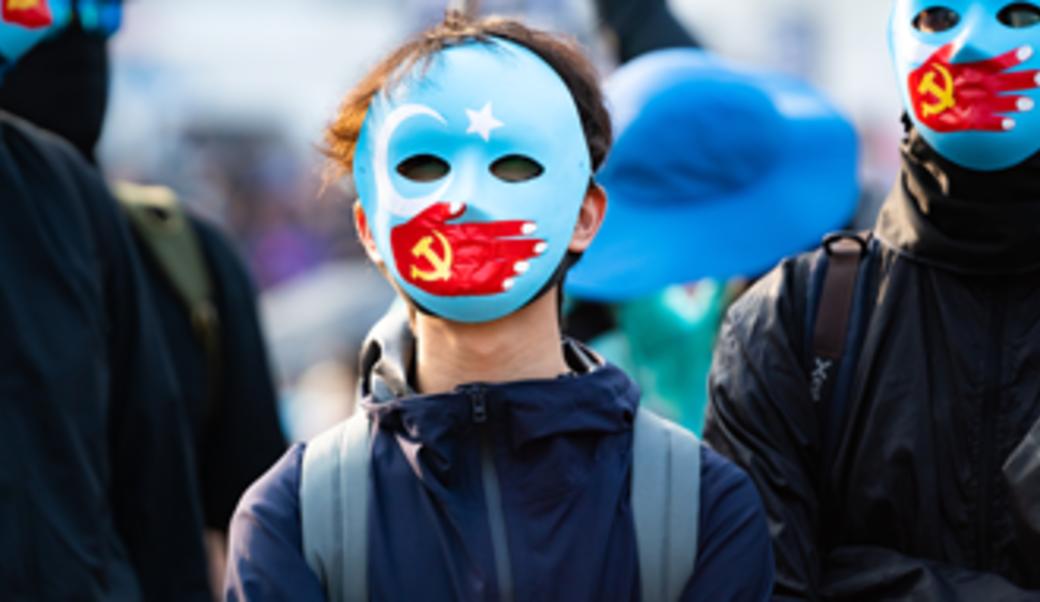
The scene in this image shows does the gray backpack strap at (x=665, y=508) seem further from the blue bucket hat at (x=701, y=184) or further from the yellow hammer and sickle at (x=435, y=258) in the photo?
the blue bucket hat at (x=701, y=184)

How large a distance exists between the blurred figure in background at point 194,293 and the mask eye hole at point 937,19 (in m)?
2.29

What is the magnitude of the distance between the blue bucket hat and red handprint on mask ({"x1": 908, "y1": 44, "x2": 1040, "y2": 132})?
153 cm

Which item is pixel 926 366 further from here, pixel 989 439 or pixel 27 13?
pixel 27 13

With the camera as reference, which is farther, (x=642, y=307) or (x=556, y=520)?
(x=642, y=307)

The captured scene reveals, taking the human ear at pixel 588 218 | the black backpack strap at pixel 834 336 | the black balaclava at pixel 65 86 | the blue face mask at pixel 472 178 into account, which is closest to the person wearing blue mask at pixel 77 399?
the black balaclava at pixel 65 86

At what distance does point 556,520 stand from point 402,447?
30 cm

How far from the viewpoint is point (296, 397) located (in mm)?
10664

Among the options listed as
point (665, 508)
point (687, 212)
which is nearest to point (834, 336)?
point (665, 508)

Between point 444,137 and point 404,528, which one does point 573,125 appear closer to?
point 444,137

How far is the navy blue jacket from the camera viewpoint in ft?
8.70

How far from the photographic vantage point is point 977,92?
3047mm

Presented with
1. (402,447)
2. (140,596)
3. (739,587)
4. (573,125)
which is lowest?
(140,596)

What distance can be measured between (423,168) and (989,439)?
3.78 feet

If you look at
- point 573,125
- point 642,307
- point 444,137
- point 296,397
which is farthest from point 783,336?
point 296,397
